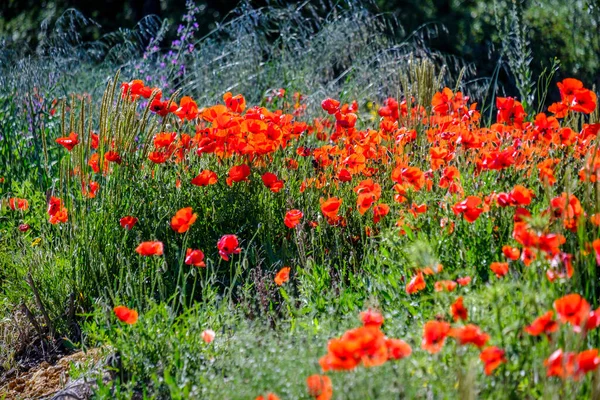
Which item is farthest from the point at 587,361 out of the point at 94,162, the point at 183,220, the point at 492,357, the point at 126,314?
the point at 94,162

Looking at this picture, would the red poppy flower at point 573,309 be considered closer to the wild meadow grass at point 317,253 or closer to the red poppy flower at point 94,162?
the wild meadow grass at point 317,253

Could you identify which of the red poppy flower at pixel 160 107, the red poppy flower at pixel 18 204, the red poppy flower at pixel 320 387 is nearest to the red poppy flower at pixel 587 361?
the red poppy flower at pixel 320 387

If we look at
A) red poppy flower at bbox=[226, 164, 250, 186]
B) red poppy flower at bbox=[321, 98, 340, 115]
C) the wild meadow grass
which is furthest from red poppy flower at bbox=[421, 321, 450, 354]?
red poppy flower at bbox=[321, 98, 340, 115]

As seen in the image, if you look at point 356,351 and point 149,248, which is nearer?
point 356,351

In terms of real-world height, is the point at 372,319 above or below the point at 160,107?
below

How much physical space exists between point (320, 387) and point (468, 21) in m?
10.4

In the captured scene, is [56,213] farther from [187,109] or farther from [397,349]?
[397,349]

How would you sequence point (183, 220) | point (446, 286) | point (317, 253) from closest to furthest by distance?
point (446, 286)
point (183, 220)
point (317, 253)

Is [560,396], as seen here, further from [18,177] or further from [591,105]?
[18,177]

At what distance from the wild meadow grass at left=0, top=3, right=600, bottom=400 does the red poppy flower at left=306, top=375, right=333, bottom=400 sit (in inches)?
0.5

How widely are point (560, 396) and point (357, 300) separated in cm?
101

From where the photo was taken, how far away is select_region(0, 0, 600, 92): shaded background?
8.73 meters

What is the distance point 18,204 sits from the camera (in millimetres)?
3605

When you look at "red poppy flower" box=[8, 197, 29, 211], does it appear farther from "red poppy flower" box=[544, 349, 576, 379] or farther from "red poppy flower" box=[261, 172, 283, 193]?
"red poppy flower" box=[544, 349, 576, 379]
